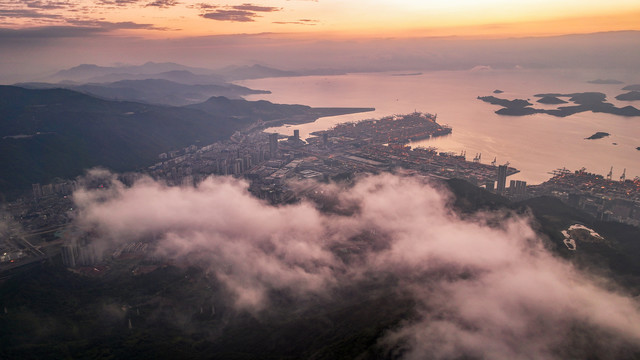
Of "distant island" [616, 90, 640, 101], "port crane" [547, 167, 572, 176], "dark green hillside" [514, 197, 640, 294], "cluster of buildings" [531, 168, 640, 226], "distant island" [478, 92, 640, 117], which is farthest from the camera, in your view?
"distant island" [616, 90, 640, 101]

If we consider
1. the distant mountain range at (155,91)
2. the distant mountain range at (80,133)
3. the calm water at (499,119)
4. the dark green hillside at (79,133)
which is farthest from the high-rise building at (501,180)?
the distant mountain range at (155,91)

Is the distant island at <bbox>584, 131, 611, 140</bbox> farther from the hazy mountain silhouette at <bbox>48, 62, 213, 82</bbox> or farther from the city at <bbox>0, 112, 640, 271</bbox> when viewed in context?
the hazy mountain silhouette at <bbox>48, 62, 213, 82</bbox>

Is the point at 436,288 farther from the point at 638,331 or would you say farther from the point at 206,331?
the point at 206,331

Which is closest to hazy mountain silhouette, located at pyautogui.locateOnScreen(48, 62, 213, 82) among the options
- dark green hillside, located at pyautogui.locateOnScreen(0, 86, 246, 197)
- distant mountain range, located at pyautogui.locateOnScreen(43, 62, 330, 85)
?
distant mountain range, located at pyautogui.locateOnScreen(43, 62, 330, 85)

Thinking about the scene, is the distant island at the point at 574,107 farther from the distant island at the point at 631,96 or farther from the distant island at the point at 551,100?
the distant island at the point at 631,96

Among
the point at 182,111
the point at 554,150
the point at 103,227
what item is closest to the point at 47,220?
the point at 103,227

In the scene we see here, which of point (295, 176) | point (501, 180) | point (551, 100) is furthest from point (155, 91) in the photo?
point (501, 180)
